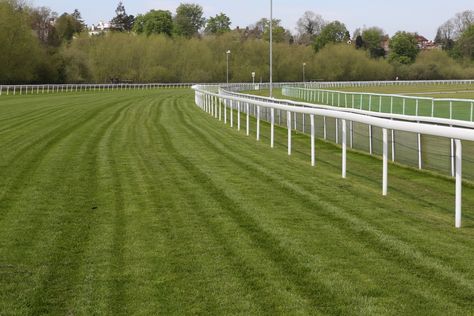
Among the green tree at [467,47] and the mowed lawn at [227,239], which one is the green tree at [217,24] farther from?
the mowed lawn at [227,239]

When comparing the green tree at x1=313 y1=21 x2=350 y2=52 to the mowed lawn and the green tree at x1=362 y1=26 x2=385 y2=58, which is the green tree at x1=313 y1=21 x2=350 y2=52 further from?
the mowed lawn

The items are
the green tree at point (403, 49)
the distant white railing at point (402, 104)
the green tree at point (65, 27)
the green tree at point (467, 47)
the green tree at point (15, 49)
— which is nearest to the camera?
the distant white railing at point (402, 104)

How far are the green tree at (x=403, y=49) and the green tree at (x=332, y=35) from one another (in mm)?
14747

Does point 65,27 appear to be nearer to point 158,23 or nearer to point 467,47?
point 158,23

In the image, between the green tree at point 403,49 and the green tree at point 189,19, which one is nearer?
the green tree at point 403,49

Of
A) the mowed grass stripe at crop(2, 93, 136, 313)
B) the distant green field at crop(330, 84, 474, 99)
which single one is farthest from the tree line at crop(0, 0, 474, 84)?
the mowed grass stripe at crop(2, 93, 136, 313)

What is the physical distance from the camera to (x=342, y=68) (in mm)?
130125

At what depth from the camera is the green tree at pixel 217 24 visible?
186m

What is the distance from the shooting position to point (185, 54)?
11869cm

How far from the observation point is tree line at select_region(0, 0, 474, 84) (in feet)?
253

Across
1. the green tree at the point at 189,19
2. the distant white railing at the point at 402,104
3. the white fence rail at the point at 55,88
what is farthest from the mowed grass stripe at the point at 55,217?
the green tree at the point at 189,19

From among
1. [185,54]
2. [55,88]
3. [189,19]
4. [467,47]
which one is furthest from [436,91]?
[189,19]

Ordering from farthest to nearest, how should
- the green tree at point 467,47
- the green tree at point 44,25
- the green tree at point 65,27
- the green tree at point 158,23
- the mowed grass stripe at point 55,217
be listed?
the green tree at point 158,23 → the green tree at point 467,47 → the green tree at point 65,27 → the green tree at point 44,25 → the mowed grass stripe at point 55,217

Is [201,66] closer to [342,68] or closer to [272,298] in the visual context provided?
[342,68]
